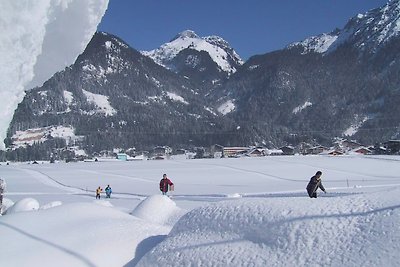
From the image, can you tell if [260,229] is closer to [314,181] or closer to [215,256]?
[215,256]

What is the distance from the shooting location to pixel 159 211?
12.2 meters

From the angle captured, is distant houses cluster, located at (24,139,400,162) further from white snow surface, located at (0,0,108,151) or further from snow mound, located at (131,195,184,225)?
white snow surface, located at (0,0,108,151)

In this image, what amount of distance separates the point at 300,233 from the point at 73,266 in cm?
348

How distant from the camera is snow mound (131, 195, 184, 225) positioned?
38.7 feet

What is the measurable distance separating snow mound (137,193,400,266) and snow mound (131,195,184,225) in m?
3.64

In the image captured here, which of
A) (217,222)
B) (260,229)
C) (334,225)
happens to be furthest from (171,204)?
(334,225)

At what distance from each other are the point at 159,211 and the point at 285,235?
5.93m

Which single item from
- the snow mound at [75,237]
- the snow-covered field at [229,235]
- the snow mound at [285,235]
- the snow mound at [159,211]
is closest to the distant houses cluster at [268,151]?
the snow mound at [159,211]

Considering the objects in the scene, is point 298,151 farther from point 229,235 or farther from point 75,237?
point 229,235

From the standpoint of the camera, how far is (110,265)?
798 centimetres

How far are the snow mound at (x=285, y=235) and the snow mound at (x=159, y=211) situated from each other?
3.64m

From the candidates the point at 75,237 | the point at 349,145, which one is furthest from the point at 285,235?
the point at 349,145

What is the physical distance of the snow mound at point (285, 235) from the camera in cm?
604

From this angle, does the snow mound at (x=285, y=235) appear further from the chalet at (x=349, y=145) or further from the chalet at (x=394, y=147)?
the chalet at (x=349, y=145)
